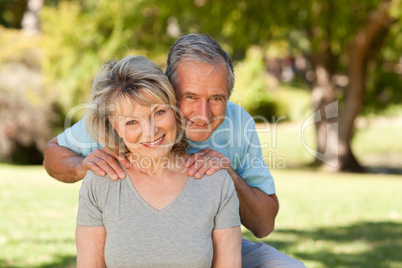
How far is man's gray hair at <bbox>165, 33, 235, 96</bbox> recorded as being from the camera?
288cm

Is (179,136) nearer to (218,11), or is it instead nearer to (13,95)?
(218,11)

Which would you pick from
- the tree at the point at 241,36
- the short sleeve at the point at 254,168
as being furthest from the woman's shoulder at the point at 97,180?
the tree at the point at 241,36

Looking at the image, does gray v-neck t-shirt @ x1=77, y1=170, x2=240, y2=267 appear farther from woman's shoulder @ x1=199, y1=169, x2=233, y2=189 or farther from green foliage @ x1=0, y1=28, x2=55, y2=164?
green foliage @ x1=0, y1=28, x2=55, y2=164

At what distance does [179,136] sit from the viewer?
2725 mm

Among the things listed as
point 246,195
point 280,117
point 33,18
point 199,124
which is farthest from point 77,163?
point 33,18

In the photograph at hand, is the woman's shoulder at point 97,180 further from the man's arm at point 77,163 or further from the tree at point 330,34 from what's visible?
the tree at point 330,34

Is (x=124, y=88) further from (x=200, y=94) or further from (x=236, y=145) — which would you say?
(x=236, y=145)

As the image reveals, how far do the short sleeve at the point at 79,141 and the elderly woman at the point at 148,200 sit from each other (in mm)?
599

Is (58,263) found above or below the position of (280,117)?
below

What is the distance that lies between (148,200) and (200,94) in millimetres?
715

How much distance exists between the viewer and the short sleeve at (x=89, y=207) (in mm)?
2416

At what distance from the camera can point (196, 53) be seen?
2.89 m

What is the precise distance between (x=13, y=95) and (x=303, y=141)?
11.0 metres

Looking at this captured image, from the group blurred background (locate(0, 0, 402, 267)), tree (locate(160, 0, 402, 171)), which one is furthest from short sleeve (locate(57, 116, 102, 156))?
tree (locate(160, 0, 402, 171))
